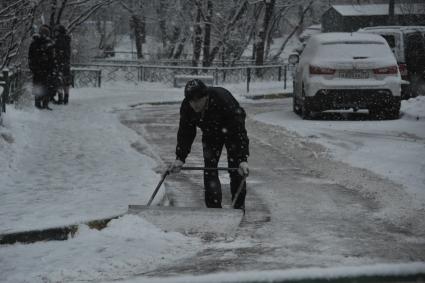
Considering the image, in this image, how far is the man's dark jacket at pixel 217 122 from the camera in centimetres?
657

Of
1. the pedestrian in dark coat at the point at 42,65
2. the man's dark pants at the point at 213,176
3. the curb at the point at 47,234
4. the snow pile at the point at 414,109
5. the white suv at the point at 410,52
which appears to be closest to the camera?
the curb at the point at 47,234

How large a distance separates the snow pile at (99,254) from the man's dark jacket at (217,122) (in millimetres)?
901

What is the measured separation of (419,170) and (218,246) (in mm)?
4300

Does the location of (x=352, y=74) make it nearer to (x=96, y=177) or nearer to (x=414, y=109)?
(x=414, y=109)

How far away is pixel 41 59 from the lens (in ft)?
A: 55.7

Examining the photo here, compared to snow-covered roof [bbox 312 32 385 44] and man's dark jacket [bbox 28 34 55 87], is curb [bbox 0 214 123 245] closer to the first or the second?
snow-covered roof [bbox 312 32 385 44]

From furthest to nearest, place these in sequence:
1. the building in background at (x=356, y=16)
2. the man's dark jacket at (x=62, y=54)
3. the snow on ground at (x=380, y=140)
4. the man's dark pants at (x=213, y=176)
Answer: the building in background at (x=356, y=16)
the man's dark jacket at (x=62, y=54)
the snow on ground at (x=380, y=140)
the man's dark pants at (x=213, y=176)

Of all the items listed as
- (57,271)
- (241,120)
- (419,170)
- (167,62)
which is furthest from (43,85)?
(167,62)

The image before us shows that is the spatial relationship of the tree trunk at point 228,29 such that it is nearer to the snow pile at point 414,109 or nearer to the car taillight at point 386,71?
the snow pile at point 414,109

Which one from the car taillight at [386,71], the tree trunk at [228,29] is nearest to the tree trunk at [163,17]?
the tree trunk at [228,29]

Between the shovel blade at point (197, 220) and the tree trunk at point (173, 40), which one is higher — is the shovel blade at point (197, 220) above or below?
below

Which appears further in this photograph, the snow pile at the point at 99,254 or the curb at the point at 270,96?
the curb at the point at 270,96

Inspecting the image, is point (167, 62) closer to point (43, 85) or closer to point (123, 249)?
point (43, 85)

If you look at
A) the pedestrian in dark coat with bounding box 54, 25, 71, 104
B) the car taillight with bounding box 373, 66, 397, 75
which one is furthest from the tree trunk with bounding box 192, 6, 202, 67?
the car taillight with bounding box 373, 66, 397, 75
